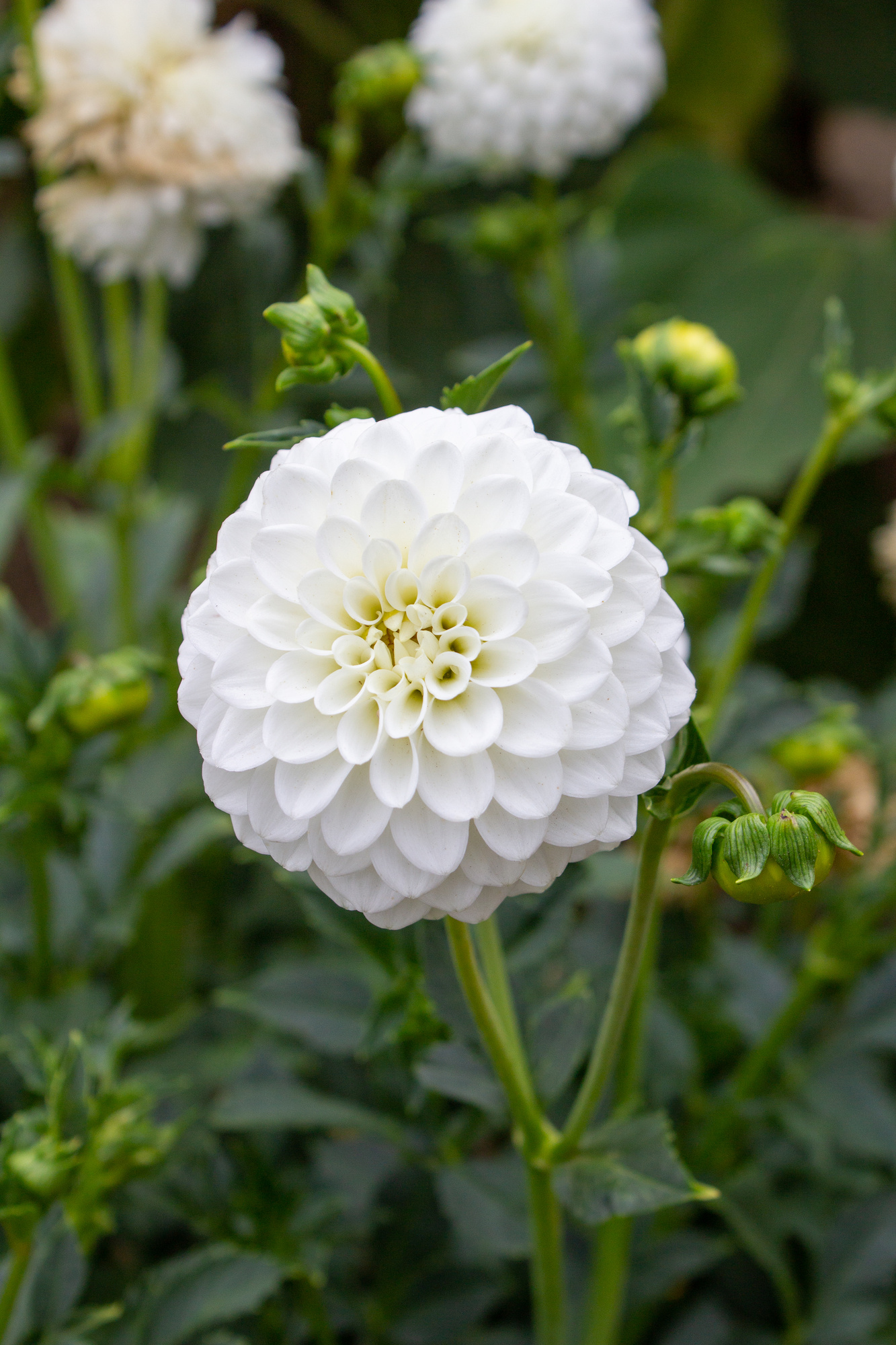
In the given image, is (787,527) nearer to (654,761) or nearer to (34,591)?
(654,761)

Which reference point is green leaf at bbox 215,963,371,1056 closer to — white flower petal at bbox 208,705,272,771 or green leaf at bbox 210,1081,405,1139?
green leaf at bbox 210,1081,405,1139

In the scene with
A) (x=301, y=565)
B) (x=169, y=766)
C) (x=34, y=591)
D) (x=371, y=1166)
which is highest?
(x=301, y=565)

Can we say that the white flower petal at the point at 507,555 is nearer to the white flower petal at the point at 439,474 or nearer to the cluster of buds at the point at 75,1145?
the white flower petal at the point at 439,474

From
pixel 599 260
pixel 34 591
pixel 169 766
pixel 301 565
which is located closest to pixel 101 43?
pixel 599 260

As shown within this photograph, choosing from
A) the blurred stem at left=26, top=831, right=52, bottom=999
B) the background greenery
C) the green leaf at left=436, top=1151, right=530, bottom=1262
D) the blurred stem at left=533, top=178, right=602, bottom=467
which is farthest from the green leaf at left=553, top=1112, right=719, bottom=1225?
the blurred stem at left=533, top=178, right=602, bottom=467

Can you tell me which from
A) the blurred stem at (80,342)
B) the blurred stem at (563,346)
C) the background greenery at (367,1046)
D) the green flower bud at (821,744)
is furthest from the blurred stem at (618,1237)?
the blurred stem at (80,342)
